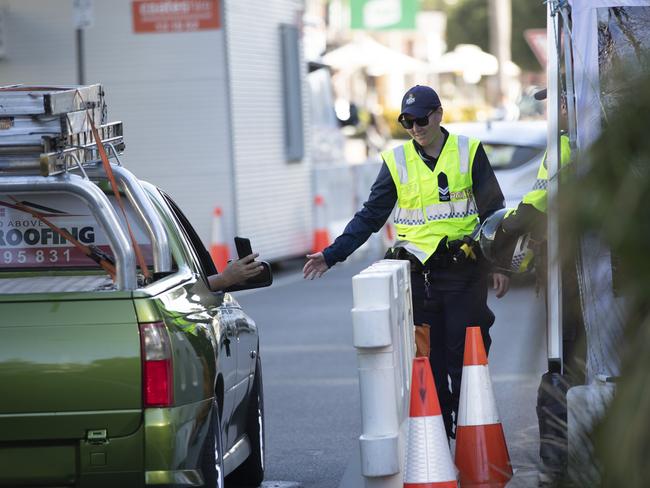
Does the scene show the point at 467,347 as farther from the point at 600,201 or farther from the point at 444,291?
the point at 600,201

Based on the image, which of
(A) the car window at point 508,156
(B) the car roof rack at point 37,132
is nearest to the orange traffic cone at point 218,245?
(A) the car window at point 508,156

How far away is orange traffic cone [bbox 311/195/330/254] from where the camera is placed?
22.7m

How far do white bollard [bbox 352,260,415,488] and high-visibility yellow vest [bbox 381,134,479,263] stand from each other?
1.34 m

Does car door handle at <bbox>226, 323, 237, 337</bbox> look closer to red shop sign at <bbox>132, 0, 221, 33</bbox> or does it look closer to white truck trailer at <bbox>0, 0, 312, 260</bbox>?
white truck trailer at <bbox>0, 0, 312, 260</bbox>

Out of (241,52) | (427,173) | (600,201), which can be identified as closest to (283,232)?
(241,52)

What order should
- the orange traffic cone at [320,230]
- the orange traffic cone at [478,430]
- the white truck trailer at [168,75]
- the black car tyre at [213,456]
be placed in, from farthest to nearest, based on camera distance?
1. the orange traffic cone at [320,230]
2. the white truck trailer at [168,75]
3. the orange traffic cone at [478,430]
4. the black car tyre at [213,456]

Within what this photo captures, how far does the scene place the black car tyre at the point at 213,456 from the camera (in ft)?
18.5

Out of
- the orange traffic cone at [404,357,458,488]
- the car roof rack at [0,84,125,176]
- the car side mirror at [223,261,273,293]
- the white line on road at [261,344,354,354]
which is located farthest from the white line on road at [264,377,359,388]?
the car roof rack at [0,84,125,176]

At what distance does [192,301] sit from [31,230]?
98 centimetres

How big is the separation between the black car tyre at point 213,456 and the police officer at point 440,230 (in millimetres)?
1595

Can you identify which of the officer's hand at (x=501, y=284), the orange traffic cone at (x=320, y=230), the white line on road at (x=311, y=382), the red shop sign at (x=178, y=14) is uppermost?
the red shop sign at (x=178, y=14)

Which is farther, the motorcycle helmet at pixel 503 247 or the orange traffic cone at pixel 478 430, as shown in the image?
the motorcycle helmet at pixel 503 247

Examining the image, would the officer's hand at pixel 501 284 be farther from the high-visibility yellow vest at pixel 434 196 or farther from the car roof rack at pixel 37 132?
the car roof rack at pixel 37 132

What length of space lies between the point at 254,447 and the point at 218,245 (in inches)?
465
